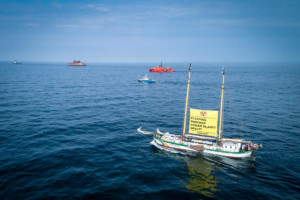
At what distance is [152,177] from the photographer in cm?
2731

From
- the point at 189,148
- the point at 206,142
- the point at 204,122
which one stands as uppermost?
the point at 204,122

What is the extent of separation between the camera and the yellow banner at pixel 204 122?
1379 inches

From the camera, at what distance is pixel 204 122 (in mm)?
35688

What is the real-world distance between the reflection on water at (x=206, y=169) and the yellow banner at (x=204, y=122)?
478 centimetres

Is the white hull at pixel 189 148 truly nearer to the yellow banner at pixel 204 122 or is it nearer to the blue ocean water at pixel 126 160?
the blue ocean water at pixel 126 160

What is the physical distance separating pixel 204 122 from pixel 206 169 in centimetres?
924

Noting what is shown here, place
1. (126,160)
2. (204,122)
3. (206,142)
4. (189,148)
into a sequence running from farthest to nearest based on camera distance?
(204,122) < (206,142) < (189,148) < (126,160)

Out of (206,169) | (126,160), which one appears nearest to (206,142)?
(206,169)

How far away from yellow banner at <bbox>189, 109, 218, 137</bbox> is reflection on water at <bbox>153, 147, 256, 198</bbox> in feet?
15.7

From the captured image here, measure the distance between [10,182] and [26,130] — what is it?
20100mm

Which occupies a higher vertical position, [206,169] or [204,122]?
[204,122]

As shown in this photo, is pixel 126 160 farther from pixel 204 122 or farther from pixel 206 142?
pixel 204 122

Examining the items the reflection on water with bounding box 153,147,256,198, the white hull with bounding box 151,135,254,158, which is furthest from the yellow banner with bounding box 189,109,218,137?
the reflection on water with bounding box 153,147,256,198

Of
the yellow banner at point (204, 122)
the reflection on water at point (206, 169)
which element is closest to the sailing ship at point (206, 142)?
the yellow banner at point (204, 122)
